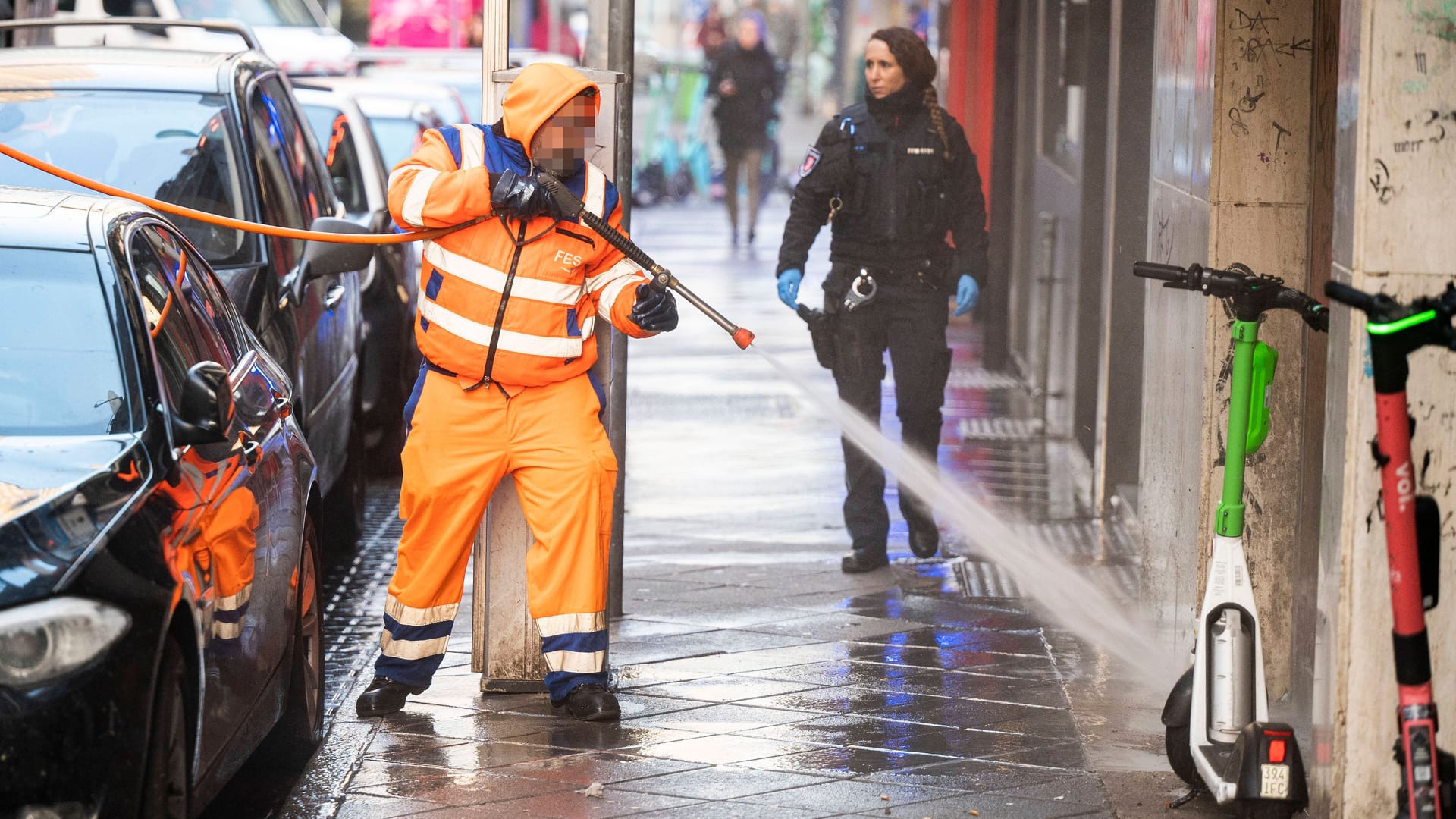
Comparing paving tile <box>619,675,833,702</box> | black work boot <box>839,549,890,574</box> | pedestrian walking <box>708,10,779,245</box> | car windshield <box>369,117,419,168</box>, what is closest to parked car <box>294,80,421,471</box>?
car windshield <box>369,117,419,168</box>

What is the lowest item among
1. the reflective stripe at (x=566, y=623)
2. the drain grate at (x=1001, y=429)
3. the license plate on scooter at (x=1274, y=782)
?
the drain grate at (x=1001, y=429)

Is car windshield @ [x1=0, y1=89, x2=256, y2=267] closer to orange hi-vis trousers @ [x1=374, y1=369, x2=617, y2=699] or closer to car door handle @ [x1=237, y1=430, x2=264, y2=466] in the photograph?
orange hi-vis trousers @ [x1=374, y1=369, x2=617, y2=699]

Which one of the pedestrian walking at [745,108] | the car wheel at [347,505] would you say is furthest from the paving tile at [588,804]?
the pedestrian walking at [745,108]

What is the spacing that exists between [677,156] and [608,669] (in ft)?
71.5

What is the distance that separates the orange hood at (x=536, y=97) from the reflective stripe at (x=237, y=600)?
169cm

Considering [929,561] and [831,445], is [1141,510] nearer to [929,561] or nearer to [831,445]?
[929,561]

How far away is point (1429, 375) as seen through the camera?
4363 mm

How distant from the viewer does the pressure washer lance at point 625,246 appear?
5.68m

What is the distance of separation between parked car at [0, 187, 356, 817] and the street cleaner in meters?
0.37

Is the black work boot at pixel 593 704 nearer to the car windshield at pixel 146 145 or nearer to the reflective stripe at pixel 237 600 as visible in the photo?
the reflective stripe at pixel 237 600

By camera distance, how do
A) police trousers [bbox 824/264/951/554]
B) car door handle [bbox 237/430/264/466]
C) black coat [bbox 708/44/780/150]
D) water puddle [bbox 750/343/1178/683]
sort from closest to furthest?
car door handle [bbox 237/430/264/466], water puddle [bbox 750/343/1178/683], police trousers [bbox 824/264/951/554], black coat [bbox 708/44/780/150]

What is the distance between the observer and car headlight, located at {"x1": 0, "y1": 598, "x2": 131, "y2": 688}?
3.69 metres

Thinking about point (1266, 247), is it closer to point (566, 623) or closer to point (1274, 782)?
point (1274, 782)

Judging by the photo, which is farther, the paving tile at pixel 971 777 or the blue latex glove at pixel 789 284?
the blue latex glove at pixel 789 284
